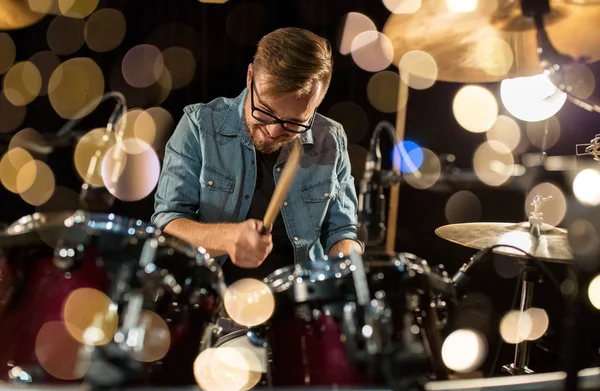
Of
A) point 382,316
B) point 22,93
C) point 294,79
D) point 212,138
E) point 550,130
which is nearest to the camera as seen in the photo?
point 382,316

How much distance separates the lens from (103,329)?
880 mm

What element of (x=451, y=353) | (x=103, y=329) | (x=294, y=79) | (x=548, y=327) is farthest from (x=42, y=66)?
(x=548, y=327)

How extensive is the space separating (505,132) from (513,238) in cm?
128

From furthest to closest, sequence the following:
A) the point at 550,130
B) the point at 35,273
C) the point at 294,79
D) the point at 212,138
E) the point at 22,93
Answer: the point at 550,130, the point at 22,93, the point at 212,138, the point at 294,79, the point at 35,273

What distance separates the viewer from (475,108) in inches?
107

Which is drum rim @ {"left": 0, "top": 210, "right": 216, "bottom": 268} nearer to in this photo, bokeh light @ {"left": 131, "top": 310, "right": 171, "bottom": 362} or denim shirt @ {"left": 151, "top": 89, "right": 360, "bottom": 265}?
bokeh light @ {"left": 131, "top": 310, "right": 171, "bottom": 362}

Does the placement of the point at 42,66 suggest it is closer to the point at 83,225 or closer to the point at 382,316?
the point at 83,225

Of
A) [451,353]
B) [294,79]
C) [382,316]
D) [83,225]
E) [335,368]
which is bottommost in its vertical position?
[451,353]

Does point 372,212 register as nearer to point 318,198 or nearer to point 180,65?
point 318,198

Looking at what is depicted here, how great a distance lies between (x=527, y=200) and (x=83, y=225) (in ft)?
7.22

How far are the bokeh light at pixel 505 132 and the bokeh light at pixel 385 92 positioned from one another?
488 mm

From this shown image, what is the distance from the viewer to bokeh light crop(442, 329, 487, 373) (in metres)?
Answer: 2.34

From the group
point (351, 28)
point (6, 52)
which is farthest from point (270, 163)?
point (6, 52)

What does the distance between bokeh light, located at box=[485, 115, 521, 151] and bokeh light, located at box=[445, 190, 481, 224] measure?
0.30 m
